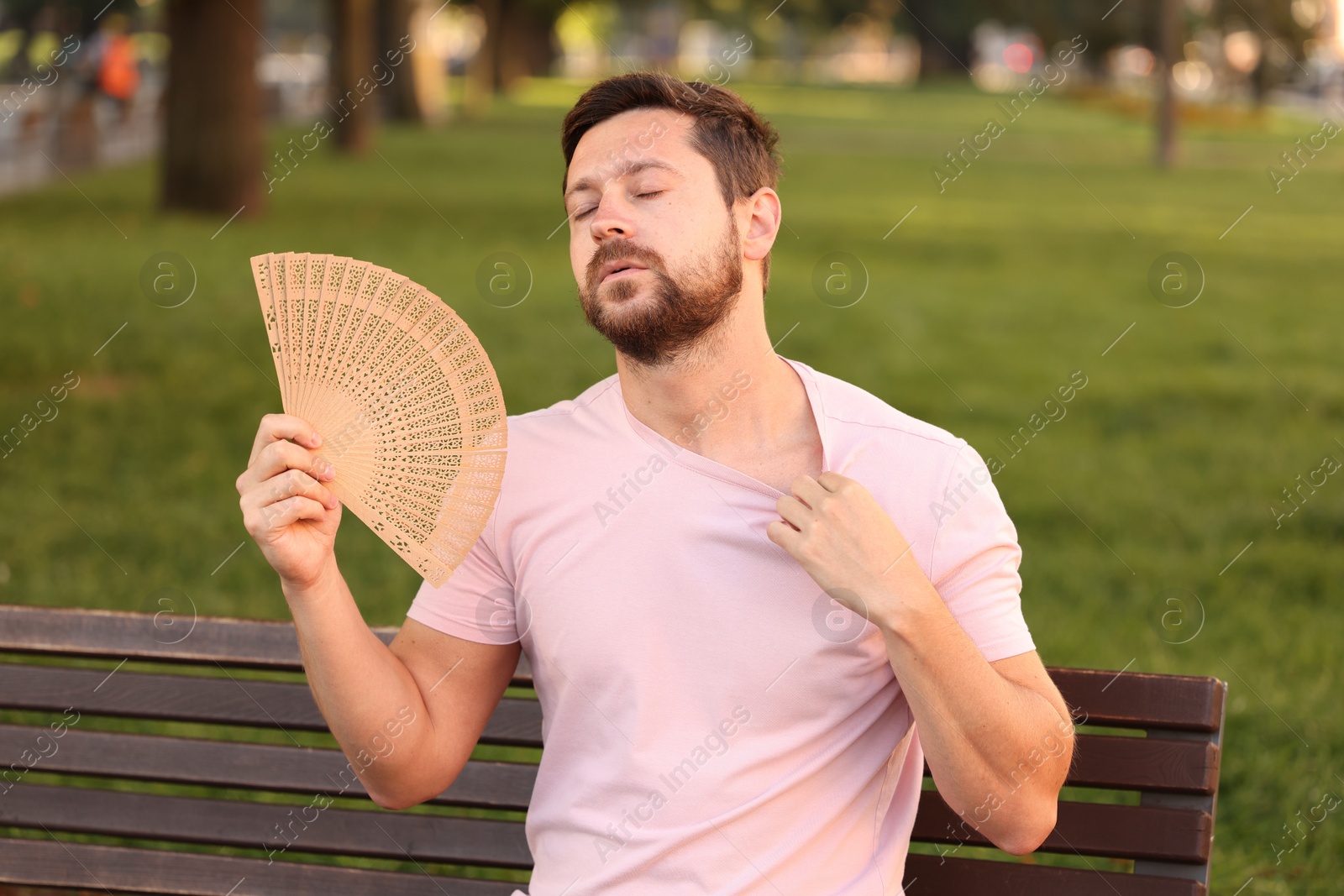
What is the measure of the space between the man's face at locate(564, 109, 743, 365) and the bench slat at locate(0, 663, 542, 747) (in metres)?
0.80

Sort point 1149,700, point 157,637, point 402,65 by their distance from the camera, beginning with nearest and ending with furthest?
point 1149,700 → point 157,637 → point 402,65

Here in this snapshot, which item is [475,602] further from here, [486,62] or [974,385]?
[486,62]

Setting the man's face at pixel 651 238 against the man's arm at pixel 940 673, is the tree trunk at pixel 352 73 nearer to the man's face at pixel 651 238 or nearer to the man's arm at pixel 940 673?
the man's face at pixel 651 238

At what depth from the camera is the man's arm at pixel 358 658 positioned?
1948mm

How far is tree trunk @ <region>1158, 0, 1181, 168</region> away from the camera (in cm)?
2584

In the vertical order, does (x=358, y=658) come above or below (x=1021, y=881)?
above

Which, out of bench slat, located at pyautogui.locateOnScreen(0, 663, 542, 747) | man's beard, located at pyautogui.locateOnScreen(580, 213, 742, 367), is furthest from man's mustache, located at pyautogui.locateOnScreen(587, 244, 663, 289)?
bench slat, located at pyautogui.locateOnScreen(0, 663, 542, 747)

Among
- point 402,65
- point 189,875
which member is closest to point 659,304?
point 189,875

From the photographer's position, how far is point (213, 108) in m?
13.9

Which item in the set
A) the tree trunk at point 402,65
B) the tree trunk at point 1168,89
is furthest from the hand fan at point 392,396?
the tree trunk at point 402,65

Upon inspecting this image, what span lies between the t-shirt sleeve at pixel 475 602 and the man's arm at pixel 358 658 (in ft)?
0.08

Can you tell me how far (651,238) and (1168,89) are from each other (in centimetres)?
2605

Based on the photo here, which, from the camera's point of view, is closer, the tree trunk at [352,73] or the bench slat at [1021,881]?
the bench slat at [1021,881]

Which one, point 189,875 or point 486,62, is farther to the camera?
point 486,62
